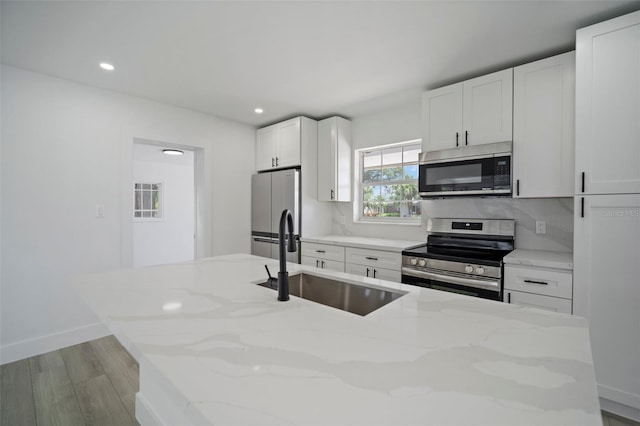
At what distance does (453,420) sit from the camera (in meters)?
0.53

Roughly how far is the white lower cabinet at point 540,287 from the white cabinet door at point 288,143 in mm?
2508

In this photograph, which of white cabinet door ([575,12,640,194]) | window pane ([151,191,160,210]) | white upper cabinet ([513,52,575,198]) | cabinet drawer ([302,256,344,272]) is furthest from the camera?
window pane ([151,191,160,210])

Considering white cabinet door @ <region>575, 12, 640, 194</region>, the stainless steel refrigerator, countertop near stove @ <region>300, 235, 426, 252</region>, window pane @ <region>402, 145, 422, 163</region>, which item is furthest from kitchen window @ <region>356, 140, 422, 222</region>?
white cabinet door @ <region>575, 12, 640, 194</region>

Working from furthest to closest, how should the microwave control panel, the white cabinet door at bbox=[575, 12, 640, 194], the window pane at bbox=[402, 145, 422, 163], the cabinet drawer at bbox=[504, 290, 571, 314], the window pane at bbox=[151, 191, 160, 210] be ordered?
the window pane at bbox=[151, 191, 160, 210]
the window pane at bbox=[402, 145, 422, 163]
the microwave control panel
the cabinet drawer at bbox=[504, 290, 571, 314]
the white cabinet door at bbox=[575, 12, 640, 194]

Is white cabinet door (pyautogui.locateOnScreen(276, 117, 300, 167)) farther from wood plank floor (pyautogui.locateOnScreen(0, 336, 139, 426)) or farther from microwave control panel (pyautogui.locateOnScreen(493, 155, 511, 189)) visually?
wood plank floor (pyautogui.locateOnScreen(0, 336, 139, 426))

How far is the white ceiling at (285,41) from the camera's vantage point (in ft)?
5.88

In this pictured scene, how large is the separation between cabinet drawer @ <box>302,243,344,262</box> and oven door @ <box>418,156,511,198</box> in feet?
3.53

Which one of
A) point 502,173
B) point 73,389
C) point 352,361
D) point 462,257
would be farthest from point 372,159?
point 73,389

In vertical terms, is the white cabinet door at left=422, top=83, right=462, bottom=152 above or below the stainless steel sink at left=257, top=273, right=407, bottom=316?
above

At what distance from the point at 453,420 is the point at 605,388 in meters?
2.14

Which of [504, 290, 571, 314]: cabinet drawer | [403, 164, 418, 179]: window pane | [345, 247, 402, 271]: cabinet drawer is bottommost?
[504, 290, 571, 314]: cabinet drawer

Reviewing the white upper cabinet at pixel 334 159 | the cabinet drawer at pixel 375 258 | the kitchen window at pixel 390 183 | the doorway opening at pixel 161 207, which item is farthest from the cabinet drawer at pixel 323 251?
the doorway opening at pixel 161 207

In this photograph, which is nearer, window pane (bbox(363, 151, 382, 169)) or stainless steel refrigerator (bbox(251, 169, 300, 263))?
stainless steel refrigerator (bbox(251, 169, 300, 263))

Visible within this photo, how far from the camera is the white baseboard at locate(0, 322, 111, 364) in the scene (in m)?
2.49
